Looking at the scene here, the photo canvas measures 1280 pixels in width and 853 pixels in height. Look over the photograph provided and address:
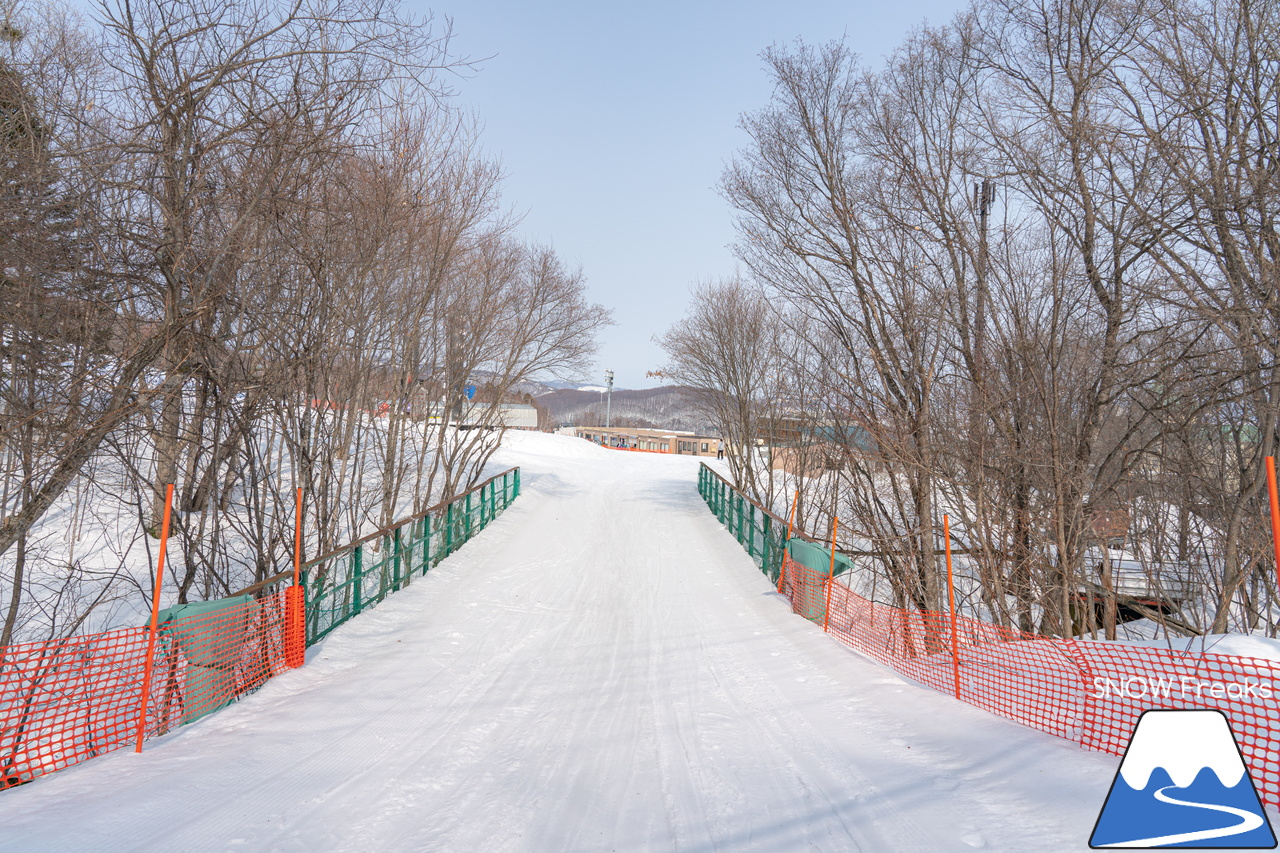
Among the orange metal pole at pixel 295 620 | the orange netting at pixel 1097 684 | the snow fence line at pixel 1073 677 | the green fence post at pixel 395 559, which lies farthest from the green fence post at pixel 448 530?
the orange netting at pixel 1097 684

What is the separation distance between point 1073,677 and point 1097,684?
0.90ft

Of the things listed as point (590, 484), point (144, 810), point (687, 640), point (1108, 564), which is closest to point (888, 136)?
point (1108, 564)

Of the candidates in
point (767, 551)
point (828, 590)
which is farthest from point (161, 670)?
point (767, 551)

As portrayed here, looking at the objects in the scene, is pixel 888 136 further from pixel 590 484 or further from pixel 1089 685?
pixel 590 484

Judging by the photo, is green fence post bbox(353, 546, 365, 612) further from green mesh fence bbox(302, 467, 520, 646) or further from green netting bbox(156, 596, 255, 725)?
green netting bbox(156, 596, 255, 725)

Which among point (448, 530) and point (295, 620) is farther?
point (448, 530)

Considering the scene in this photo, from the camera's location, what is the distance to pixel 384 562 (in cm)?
862

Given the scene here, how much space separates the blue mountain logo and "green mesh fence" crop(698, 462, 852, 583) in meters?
→ 5.71

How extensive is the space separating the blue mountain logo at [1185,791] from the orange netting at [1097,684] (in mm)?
575

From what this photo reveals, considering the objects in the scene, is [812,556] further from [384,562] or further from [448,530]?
[448,530]

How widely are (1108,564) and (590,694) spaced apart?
823 centimetres

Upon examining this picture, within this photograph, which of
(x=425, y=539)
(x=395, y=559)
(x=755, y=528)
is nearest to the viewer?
(x=395, y=559)

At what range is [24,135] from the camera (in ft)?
16.2

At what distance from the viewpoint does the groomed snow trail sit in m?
3.21
